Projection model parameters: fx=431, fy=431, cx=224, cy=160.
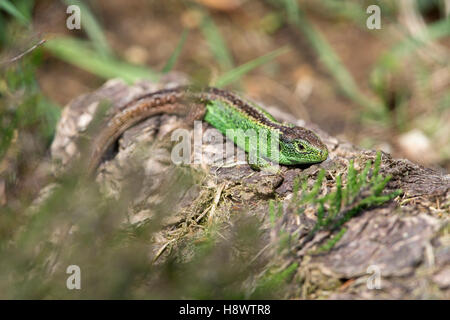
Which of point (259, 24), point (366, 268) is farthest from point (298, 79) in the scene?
point (366, 268)

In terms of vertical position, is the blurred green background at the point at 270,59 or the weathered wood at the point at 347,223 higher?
the blurred green background at the point at 270,59

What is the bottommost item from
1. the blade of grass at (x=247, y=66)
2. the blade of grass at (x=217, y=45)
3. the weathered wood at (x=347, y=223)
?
the weathered wood at (x=347, y=223)

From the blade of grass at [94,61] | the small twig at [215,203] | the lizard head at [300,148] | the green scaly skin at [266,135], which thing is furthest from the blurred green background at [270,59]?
the small twig at [215,203]

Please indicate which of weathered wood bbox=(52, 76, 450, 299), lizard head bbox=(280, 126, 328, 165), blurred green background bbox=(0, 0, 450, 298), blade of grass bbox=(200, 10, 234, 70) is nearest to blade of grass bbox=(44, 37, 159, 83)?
blurred green background bbox=(0, 0, 450, 298)

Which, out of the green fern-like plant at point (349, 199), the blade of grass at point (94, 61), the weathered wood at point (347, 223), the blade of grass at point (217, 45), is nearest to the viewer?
the weathered wood at point (347, 223)

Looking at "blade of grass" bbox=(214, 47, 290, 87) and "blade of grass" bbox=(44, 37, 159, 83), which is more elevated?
"blade of grass" bbox=(44, 37, 159, 83)

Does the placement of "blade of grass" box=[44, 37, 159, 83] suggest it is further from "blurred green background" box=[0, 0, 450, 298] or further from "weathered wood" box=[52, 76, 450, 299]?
"weathered wood" box=[52, 76, 450, 299]

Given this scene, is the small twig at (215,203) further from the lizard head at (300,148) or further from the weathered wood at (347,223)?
the lizard head at (300,148)
